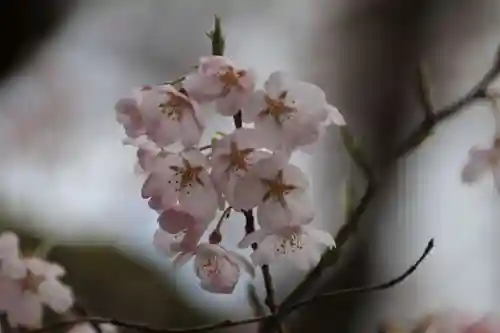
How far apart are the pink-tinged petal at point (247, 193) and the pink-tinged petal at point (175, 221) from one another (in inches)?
1.3

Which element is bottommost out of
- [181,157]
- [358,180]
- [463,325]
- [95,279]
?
[95,279]

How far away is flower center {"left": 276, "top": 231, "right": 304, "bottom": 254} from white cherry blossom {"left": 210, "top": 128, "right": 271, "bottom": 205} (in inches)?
1.7

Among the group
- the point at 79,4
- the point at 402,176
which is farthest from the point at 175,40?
the point at 402,176

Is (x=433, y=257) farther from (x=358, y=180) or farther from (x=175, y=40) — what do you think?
(x=175, y=40)

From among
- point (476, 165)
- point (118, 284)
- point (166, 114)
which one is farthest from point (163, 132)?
point (118, 284)

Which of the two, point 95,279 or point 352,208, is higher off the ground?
point 352,208

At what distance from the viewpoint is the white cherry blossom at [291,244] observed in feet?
1.59

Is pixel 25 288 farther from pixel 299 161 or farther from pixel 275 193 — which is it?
pixel 299 161

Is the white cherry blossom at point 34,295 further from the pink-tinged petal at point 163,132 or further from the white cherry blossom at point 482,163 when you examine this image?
the white cherry blossom at point 482,163

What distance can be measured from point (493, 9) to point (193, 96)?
104 centimetres

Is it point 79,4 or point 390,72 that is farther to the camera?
point 79,4

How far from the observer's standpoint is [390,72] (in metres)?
1.33

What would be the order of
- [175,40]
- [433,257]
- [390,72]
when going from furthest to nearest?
1. [175,40]
2. [390,72]
3. [433,257]

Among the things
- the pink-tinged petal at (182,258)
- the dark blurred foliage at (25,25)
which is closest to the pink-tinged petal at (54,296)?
the pink-tinged petal at (182,258)
